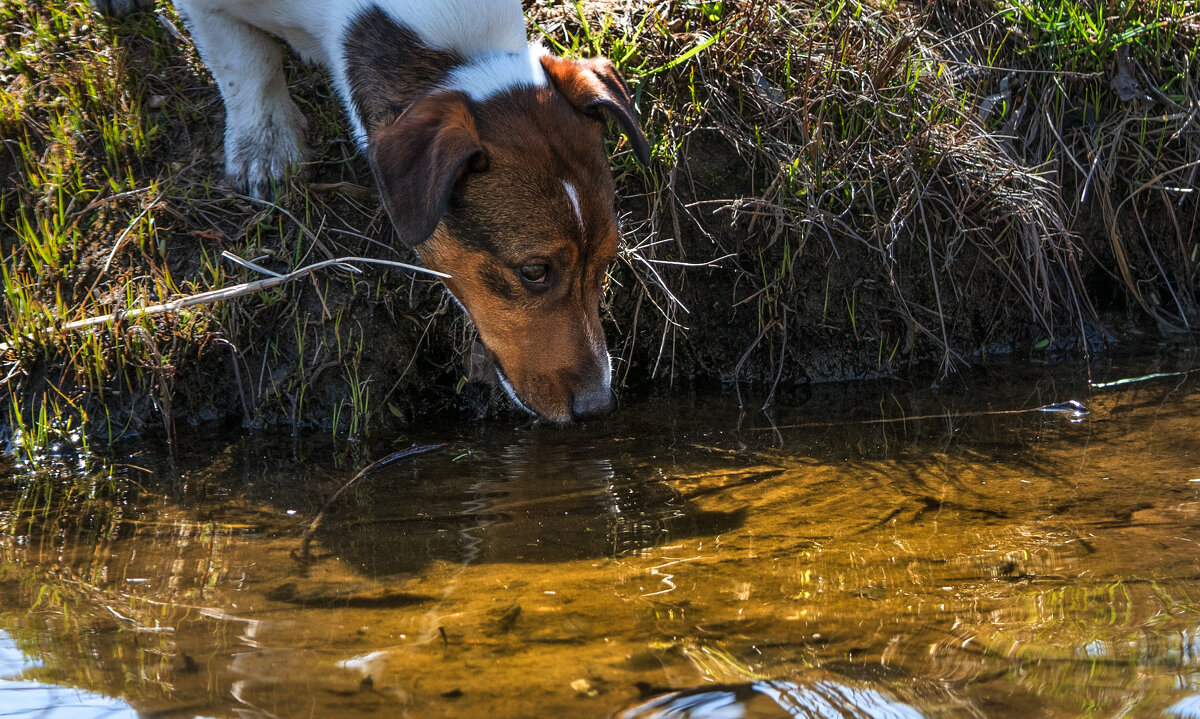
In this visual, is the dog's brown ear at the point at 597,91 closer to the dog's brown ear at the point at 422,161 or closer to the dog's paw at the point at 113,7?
the dog's brown ear at the point at 422,161

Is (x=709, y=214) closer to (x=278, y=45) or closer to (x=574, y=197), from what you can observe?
(x=574, y=197)

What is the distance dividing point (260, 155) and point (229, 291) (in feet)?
2.94

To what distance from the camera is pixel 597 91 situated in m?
3.56

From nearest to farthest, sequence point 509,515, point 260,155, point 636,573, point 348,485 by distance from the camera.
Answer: point 636,573, point 509,515, point 348,485, point 260,155

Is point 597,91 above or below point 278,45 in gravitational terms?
below

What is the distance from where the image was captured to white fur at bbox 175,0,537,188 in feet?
12.2

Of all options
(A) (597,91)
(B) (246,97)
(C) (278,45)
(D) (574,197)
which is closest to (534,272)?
(D) (574,197)

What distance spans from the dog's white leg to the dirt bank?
11 cm

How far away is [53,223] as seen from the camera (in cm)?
416

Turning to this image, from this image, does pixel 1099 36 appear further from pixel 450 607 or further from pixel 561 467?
pixel 450 607

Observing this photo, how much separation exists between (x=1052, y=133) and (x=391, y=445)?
11.6 ft

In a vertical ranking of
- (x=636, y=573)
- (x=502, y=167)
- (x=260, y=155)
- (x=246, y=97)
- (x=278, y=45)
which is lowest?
(x=636, y=573)

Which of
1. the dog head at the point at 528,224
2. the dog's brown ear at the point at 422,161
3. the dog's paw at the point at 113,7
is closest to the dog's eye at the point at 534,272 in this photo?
the dog head at the point at 528,224

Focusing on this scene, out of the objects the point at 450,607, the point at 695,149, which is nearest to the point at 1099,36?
the point at 695,149
